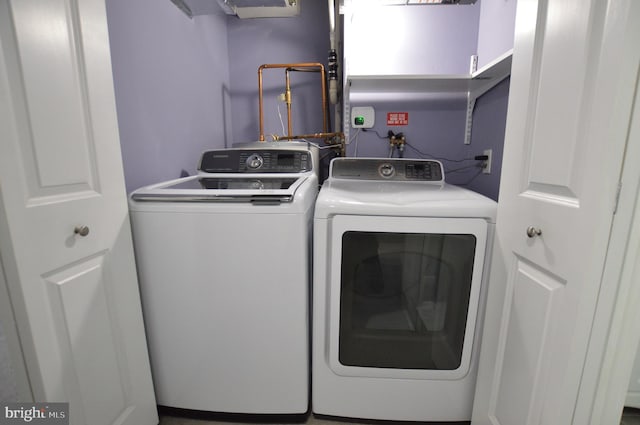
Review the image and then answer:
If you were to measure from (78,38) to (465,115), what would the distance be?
202 cm

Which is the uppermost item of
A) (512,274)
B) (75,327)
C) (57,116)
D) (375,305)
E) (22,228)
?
(57,116)

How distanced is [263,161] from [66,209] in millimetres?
935

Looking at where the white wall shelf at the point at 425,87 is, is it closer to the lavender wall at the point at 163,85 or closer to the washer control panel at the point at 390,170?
the washer control panel at the point at 390,170

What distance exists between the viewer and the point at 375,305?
1132 millimetres

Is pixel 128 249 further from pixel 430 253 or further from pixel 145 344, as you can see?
pixel 430 253

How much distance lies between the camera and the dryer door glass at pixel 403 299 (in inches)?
41.3

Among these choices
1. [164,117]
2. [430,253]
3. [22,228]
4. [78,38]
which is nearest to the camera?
[22,228]

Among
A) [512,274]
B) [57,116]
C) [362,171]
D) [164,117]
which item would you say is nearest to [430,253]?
[512,274]

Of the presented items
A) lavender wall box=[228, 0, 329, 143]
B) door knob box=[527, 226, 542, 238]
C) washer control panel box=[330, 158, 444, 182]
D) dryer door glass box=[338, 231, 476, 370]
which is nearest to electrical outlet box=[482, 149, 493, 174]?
washer control panel box=[330, 158, 444, 182]

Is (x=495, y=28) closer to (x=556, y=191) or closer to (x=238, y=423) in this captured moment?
(x=556, y=191)

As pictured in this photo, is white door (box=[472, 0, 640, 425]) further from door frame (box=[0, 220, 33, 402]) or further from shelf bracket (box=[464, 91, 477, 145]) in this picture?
door frame (box=[0, 220, 33, 402])

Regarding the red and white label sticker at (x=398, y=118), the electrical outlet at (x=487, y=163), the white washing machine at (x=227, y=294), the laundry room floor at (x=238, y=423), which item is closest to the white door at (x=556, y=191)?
the laundry room floor at (x=238, y=423)

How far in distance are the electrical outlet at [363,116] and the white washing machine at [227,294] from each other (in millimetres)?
1007

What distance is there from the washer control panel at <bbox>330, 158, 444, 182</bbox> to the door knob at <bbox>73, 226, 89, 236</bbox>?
1.10 metres
